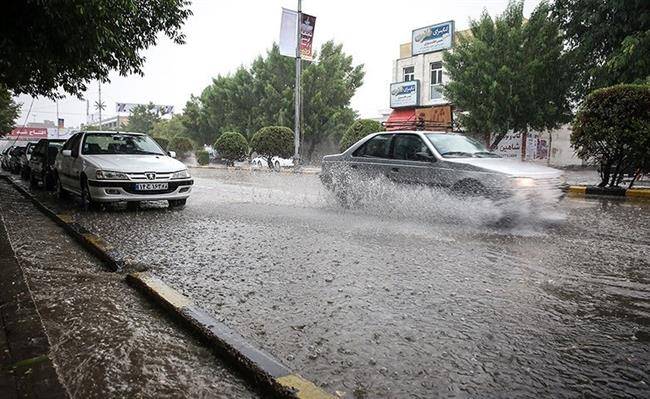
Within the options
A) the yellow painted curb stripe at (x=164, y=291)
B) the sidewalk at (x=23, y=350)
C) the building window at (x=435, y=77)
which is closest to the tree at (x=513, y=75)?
the building window at (x=435, y=77)

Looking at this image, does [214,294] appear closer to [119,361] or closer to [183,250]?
[119,361]

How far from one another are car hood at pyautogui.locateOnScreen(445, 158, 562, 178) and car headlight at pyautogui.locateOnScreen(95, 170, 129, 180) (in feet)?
18.9

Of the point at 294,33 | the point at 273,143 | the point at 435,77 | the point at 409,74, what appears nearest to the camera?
the point at 294,33

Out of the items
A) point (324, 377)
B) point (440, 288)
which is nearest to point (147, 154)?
point (440, 288)

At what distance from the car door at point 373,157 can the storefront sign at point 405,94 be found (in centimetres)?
2519

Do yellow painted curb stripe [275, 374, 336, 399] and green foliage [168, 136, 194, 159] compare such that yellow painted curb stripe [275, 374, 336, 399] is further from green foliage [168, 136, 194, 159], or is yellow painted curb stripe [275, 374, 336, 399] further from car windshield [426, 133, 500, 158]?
green foliage [168, 136, 194, 159]

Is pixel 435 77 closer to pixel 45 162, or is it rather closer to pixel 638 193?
pixel 638 193

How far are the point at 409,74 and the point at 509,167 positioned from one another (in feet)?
99.0

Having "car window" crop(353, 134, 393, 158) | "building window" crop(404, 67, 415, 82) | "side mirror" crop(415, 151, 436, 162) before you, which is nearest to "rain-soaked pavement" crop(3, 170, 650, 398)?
"side mirror" crop(415, 151, 436, 162)

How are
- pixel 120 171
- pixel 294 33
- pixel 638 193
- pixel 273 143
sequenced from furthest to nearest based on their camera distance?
1. pixel 273 143
2. pixel 294 33
3. pixel 638 193
4. pixel 120 171

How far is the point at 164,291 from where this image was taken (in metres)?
3.81

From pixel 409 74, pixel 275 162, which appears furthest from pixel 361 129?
pixel 409 74

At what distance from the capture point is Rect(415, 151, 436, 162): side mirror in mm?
7933

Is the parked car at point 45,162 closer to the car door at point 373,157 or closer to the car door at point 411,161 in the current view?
the car door at point 373,157
